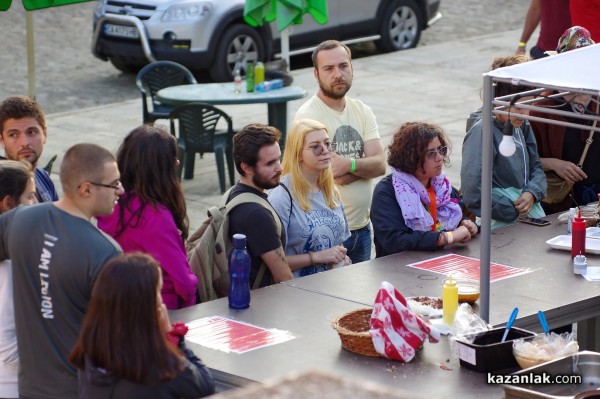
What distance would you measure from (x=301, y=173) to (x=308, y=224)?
308 mm

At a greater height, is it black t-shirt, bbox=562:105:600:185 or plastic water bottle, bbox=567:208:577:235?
black t-shirt, bbox=562:105:600:185

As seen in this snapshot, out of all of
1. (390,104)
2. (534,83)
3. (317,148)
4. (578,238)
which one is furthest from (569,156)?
(390,104)

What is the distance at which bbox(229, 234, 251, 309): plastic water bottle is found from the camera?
18.9ft

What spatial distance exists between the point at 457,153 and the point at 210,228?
6868 mm

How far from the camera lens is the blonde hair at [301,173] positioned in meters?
6.61

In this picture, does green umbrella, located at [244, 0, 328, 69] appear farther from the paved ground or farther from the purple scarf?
the purple scarf

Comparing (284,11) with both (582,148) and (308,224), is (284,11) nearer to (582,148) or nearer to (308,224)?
(582,148)

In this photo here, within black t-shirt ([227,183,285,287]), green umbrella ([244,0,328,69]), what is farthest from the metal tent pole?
green umbrella ([244,0,328,69])

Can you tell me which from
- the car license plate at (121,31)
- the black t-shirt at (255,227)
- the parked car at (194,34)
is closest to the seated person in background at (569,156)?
the black t-shirt at (255,227)

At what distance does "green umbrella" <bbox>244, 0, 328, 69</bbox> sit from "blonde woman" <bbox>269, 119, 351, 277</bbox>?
139 inches

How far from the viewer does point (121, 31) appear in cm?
1510

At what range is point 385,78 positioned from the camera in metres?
16.1

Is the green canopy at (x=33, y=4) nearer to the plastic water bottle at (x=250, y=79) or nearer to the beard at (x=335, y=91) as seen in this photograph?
the beard at (x=335, y=91)

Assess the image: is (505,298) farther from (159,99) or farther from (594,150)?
(159,99)
